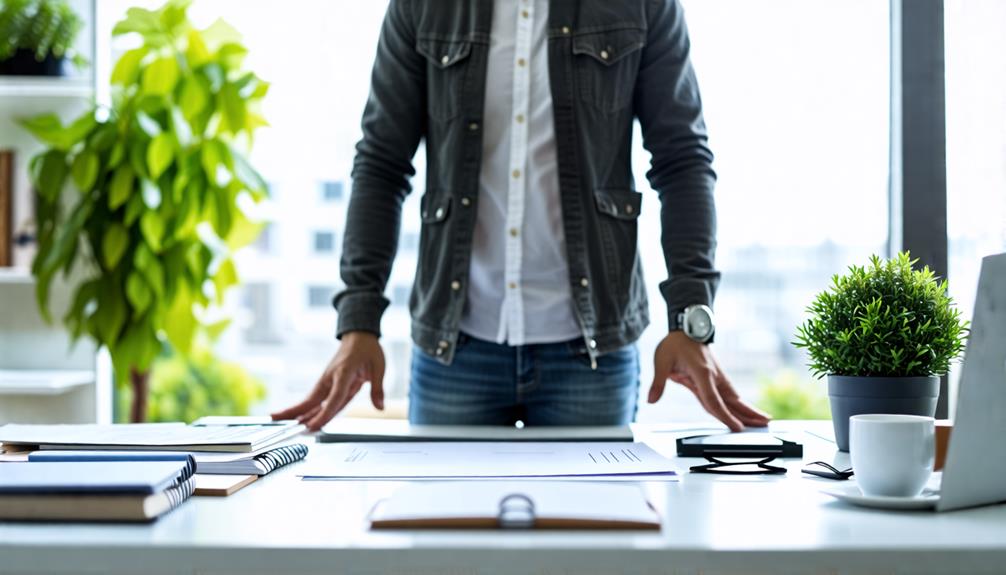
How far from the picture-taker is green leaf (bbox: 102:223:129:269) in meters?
2.55

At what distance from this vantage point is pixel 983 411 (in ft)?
2.62

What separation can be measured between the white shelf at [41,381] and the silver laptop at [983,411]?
8.32 ft

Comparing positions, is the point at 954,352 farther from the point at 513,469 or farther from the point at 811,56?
the point at 811,56

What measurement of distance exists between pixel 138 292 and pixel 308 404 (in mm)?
1518

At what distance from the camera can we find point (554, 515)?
705 millimetres

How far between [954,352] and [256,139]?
89.2 inches

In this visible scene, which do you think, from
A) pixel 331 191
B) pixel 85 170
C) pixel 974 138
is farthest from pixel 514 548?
pixel 331 191

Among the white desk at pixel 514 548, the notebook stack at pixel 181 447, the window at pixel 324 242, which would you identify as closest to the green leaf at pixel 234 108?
the window at pixel 324 242

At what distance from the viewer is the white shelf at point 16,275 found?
2.75 m

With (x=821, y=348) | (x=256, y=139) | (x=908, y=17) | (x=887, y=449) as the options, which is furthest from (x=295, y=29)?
(x=887, y=449)

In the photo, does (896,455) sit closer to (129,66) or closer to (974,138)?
(974,138)

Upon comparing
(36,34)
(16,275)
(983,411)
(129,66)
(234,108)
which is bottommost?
(983,411)

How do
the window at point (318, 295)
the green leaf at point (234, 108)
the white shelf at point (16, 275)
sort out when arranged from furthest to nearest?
the window at point (318, 295) < the white shelf at point (16, 275) < the green leaf at point (234, 108)

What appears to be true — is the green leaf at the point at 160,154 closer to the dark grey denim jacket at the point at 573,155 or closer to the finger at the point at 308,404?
the dark grey denim jacket at the point at 573,155
